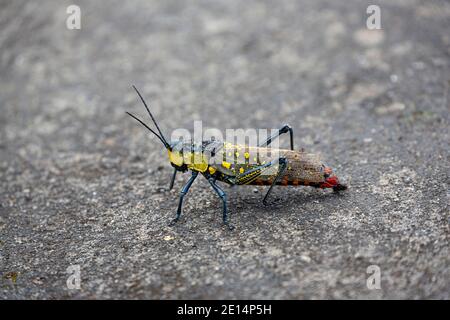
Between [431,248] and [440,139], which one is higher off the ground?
[440,139]

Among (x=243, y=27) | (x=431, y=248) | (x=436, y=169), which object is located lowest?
(x=431, y=248)

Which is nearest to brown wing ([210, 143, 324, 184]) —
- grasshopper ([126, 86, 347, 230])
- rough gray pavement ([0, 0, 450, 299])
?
grasshopper ([126, 86, 347, 230])

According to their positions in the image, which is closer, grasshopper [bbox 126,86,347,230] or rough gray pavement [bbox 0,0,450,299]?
rough gray pavement [bbox 0,0,450,299]

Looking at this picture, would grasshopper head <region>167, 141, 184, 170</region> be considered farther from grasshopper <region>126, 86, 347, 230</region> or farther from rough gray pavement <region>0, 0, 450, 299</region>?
rough gray pavement <region>0, 0, 450, 299</region>

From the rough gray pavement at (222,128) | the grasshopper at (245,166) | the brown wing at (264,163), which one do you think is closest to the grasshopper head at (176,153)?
the grasshopper at (245,166)

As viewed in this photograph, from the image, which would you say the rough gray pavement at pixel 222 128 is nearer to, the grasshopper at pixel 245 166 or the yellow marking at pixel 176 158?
the grasshopper at pixel 245 166

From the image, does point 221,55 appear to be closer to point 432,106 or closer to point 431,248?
point 432,106

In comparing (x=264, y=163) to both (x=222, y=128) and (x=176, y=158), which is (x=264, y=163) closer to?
(x=176, y=158)

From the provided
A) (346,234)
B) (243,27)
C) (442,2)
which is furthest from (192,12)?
(346,234)
